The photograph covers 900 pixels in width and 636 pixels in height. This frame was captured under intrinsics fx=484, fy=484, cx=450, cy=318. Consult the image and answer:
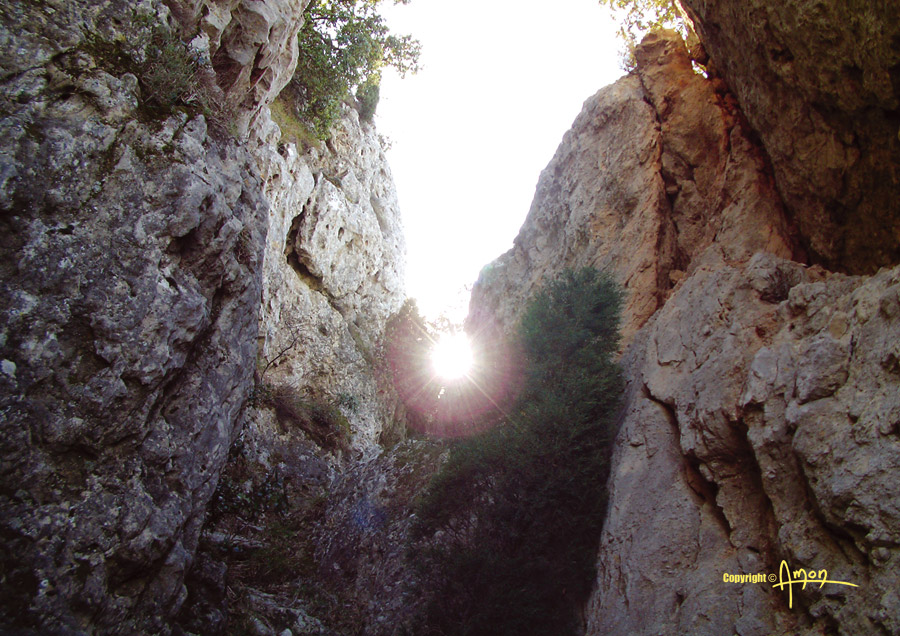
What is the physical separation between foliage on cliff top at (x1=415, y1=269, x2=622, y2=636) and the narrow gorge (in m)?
0.50

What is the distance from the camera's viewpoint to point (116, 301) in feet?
22.4

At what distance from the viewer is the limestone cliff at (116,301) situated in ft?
19.0

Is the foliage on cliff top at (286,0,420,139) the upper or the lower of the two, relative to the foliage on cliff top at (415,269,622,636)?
upper

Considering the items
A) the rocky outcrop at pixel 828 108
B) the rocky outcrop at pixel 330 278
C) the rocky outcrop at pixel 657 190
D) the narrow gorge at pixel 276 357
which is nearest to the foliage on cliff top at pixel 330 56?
the rocky outcrop at pixel 330 278

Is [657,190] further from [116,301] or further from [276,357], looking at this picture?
[116,301]

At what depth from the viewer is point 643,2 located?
19562 mm

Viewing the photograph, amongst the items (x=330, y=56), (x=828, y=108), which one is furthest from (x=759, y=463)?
(x=330, y=56)

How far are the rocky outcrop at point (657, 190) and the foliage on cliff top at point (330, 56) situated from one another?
10.5 meters

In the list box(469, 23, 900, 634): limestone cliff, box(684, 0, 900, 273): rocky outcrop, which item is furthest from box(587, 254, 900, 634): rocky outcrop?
box(684, 0, 900, 273): rocky outcrop

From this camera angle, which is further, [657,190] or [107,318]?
[657,190]

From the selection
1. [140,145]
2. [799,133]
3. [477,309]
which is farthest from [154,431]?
[477,309]

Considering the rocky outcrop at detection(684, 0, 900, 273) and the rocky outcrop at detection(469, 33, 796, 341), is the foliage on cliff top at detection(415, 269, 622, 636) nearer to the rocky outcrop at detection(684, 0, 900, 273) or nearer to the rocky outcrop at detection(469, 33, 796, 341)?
the rocky outcrop at detection(469, 33, 796, 341)

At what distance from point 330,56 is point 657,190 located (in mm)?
15098

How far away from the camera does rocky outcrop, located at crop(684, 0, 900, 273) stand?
7.98 metres
